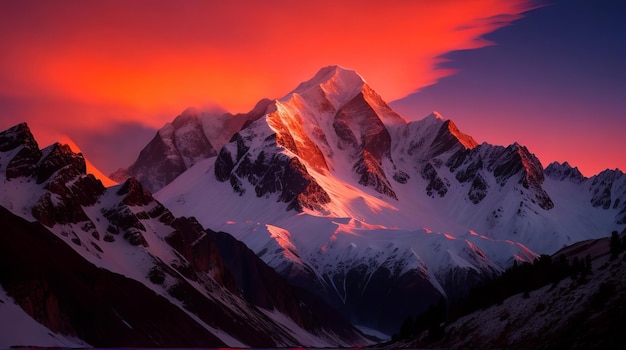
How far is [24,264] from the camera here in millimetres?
196750

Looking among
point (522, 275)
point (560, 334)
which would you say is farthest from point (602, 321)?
point (522, 275)

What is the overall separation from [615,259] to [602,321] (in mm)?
17901

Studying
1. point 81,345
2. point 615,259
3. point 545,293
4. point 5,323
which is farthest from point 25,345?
point 615,259

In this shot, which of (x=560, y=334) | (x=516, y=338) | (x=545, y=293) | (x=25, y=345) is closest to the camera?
(x=560, y=334)

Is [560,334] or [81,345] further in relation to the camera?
[81,345]

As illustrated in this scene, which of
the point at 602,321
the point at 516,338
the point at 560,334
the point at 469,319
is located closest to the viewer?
the point at 602,321

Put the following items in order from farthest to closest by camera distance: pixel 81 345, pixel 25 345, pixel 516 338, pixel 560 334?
pixel 81 345 < pixel 25 345 < pixel 516 338 < pixel 560 334

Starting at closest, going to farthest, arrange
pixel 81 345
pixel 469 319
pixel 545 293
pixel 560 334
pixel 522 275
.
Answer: pixel 560 334 → pixel 545 293 → pixel 469 319 → pixel 522 275 → pixel 81 345

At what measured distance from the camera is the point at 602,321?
8156 centimetres

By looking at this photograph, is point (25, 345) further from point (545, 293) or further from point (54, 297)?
point (545, 293)

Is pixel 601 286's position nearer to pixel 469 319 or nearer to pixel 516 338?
pixel 516 338

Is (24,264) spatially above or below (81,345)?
above

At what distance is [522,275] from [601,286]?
198ft

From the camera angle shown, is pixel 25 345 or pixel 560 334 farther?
pixel 25 345
